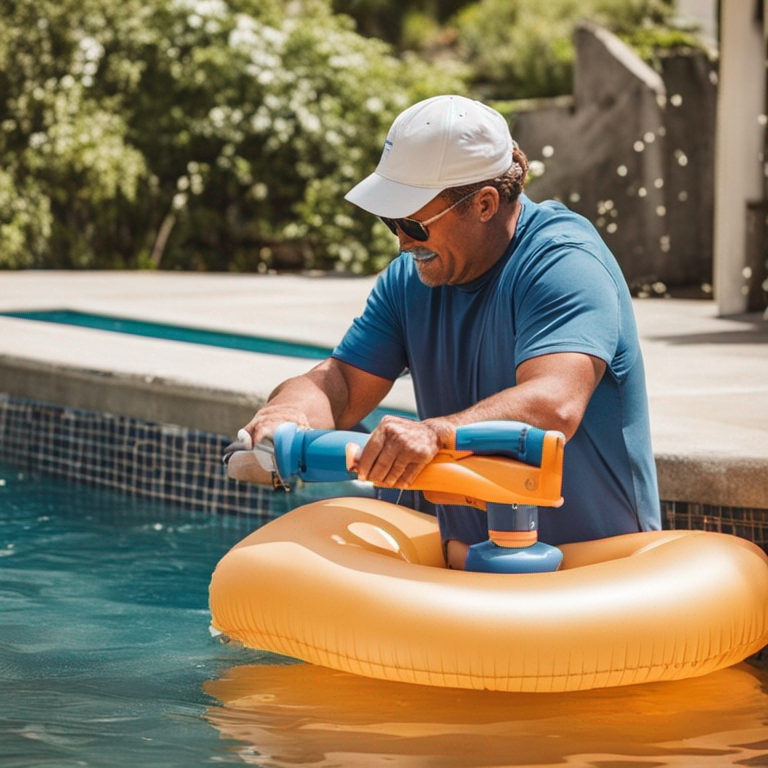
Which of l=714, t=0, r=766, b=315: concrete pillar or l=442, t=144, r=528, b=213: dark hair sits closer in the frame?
l=442, t=144, r=528, b=213: dark hair

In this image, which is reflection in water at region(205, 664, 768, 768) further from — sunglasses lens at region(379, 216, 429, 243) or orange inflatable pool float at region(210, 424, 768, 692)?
sunglasses lens at region(379, 216, 429, 243)

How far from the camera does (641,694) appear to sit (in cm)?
323

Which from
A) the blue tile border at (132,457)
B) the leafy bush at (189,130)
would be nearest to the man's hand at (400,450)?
the blue tile border at (132,457)

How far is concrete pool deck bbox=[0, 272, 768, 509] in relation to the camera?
3.88 m

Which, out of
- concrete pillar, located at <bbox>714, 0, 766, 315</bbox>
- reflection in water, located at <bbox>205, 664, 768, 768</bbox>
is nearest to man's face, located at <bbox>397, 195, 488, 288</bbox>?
reflection in water, located at <bbox>205, 664, 768, 768</bbox>

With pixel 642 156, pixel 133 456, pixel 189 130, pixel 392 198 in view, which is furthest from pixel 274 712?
pixel 189 130

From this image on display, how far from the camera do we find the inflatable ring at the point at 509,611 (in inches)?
112

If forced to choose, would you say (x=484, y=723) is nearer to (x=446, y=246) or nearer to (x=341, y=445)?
(x=341, y=445)

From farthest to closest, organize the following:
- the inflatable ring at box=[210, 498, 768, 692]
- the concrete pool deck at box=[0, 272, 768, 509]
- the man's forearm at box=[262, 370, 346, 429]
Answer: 1. the concrete pool deck at box=[0, 272, 768, 509]
2. the man's forearm at box=[262, 370, 346, 429]
3. the inflatable ring at box=[210, 498, 768, 692]

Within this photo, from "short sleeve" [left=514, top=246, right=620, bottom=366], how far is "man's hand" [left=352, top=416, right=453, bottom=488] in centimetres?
29

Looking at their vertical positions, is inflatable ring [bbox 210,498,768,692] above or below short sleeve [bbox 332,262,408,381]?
below

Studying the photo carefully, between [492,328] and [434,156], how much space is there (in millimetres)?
386

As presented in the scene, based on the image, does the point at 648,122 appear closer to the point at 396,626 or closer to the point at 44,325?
the point at 44,325

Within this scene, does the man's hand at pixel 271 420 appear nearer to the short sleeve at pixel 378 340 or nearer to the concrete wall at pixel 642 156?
the short sleeve at pixel 378 340
